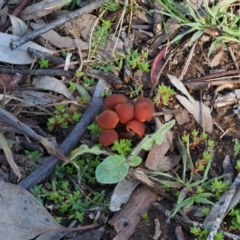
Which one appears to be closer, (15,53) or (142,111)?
(142,111)

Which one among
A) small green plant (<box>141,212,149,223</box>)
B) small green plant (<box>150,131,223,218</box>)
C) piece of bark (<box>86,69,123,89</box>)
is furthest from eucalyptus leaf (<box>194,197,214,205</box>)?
piece of bark (<box>86,69,123,89</box>)

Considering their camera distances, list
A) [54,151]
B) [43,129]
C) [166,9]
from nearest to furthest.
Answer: [54,151], [43,129], [166,9]

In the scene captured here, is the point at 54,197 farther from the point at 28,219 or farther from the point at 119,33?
the point at 119,33

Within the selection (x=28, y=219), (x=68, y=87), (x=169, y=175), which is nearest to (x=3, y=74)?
(x=68, y=87)

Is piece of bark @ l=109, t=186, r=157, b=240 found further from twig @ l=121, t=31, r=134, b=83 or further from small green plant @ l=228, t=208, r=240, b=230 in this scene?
twig @ l=121, t=31, r=134, b=83

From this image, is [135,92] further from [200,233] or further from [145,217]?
[200,233]

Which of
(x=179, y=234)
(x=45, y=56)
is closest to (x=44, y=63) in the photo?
(x=45, y=56)

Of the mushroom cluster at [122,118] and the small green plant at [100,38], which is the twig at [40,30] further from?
the mushroom cluster at [122,118]
